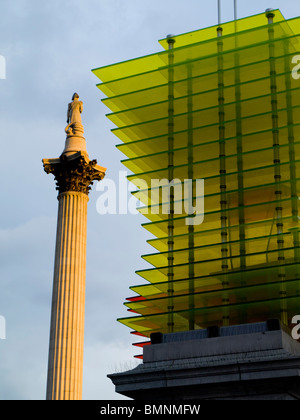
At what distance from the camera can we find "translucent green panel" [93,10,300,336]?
29469mm

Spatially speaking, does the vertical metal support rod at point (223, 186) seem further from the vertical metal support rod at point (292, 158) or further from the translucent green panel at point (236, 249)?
the vertical metal support rod at point (292, 158)

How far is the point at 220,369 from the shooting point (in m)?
26.2

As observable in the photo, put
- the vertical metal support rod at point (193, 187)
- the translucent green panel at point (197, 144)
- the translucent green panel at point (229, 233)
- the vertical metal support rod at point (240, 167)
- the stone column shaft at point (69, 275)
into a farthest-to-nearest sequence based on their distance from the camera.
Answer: the stone column shaft at point (69, 275) → the translucent green panel at point (197, 144) → the vertical metal support rod at point (193, 187) → the translucent green panel at point (229, 233) → the vertical metal support rod at point (240, 167)

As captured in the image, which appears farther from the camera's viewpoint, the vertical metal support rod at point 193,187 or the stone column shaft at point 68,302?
the stone column shaft at point 68,302

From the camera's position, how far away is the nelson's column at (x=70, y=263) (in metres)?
45.5

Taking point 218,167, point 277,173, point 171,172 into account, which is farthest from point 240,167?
point 171,172

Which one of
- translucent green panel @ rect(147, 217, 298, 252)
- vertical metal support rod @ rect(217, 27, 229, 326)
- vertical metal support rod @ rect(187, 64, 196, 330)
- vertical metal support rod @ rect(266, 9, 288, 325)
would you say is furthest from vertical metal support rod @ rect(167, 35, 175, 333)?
vertical metal support rod @ rect(266, 9, 288, 325)

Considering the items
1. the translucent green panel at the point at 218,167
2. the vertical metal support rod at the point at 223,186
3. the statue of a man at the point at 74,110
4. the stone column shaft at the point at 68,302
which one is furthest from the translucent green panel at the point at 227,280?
the statue of a man at the point at 74,110

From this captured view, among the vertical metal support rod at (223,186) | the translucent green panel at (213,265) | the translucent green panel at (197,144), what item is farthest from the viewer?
the translucent green panel at (197,144)

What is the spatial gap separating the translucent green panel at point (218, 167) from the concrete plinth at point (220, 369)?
1.92 meters

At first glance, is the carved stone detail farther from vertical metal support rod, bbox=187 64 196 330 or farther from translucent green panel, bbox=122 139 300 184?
vertical metal support rod, bbox=187 64 196 330

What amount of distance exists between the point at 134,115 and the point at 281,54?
6.02 m

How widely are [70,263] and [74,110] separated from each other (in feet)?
34.9
